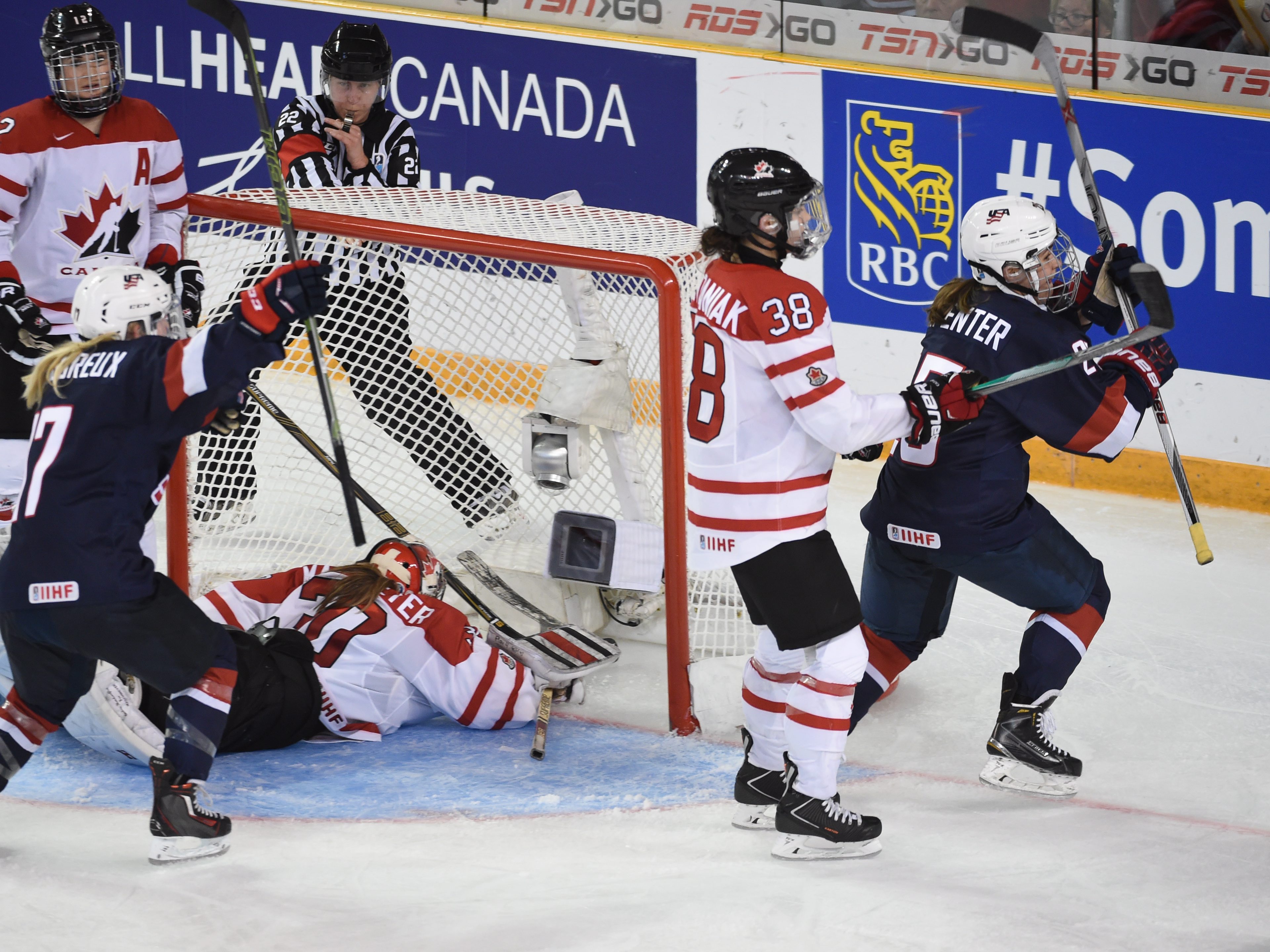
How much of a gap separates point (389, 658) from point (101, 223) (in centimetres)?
110

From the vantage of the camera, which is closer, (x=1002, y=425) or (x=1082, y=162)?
(x=1002, y=425)

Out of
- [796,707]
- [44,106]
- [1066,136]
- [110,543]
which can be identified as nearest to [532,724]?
[796,707]

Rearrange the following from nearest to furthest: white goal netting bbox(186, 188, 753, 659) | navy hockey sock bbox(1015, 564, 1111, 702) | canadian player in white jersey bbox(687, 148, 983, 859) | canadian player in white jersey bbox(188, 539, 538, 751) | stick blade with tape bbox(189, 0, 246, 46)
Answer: canadian player in white jersey bbox(687, 148, 983, 859) < stick blade with tape bbox(189, 0, 246, 46) < navy hockey sock bbox(1015, 564, 1111, 702) < canadian player in white jersey bbox(188, 539, 538, 751) < white goal netting bbox(186, 188, 753, 659)

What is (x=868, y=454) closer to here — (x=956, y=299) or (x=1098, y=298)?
(x=956, y=299)

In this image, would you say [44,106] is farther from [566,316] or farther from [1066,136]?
[1066,136]

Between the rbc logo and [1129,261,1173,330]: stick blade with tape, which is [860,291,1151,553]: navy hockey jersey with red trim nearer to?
[1129,261,1173,330]: stick blade with tape

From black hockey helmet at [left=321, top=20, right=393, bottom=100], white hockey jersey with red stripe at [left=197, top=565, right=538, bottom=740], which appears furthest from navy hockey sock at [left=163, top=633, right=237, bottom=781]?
black hockey helmet at [left=321, top=20, right=393, bottom=100]

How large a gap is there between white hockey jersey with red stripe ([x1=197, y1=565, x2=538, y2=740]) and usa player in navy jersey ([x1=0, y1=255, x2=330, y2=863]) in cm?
48

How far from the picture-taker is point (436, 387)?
3777 millimetres

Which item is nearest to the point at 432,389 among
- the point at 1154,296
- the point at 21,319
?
the point at 21,319

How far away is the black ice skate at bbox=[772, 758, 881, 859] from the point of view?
253 centimetres

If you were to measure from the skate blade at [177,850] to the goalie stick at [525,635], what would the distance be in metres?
0.73

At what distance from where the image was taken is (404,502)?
386 centimetres

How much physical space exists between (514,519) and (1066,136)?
2099 mm
